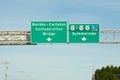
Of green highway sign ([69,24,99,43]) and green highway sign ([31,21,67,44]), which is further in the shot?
green highway sign ([69,24,99,43])

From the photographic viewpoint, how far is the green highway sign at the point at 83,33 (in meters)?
50.9

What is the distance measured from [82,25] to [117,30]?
3738mm

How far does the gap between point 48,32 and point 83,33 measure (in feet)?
11.8

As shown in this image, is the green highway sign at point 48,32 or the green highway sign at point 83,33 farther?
the green highway sign at point 83,33

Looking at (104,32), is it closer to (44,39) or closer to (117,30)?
(117,30)

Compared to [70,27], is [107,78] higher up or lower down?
lower down

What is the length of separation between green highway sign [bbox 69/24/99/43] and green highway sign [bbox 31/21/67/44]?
741mm

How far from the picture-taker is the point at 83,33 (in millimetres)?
51062

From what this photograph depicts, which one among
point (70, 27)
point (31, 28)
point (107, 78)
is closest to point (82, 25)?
point (70, 27)

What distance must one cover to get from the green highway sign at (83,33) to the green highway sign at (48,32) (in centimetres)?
74

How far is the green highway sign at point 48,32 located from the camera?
5062 cm

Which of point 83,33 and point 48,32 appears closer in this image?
point 48,32

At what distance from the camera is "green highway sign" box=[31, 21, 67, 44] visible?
50.6 metres

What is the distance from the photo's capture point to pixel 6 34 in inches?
2066
